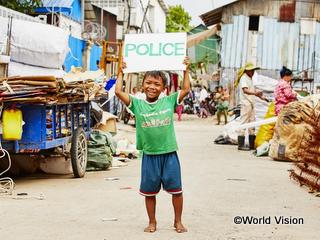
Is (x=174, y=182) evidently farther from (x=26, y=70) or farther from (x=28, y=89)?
(x=26, y=70)

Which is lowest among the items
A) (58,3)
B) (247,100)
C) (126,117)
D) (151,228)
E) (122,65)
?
(126,117)

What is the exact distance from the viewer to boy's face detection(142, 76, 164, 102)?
21.9ft

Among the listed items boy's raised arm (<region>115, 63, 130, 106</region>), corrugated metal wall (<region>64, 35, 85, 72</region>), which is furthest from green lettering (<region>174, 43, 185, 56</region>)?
corrugated metal wall (<region>64, 35, 85, 72</region>)

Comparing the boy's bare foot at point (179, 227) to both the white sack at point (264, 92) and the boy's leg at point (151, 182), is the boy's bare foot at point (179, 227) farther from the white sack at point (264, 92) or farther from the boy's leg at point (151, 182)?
the white sack at point (264, 92)

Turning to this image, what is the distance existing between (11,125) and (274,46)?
26642 mm

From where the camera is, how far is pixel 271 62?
33969 millimetres

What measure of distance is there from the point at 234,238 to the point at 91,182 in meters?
4.27

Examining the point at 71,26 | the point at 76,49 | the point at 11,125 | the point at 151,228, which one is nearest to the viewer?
the point at 151,228

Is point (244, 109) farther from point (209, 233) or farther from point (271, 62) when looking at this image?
point (271, 62)

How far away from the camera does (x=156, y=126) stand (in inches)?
262

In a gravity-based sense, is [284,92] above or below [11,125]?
above

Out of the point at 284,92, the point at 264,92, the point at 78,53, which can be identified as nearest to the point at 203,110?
the point at 78,53

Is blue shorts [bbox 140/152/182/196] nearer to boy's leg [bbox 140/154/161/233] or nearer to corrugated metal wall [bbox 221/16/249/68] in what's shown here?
boy's leg [bbox 140/154/161/233]

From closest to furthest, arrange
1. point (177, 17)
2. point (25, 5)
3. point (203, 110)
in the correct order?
point (25, 5), point (203, 110), point (177, 17)
